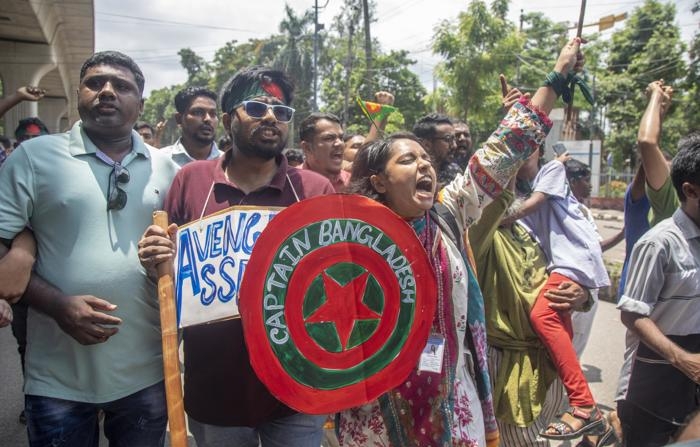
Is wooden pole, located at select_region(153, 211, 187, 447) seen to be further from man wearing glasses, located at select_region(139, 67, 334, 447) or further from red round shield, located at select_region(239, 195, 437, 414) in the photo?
red round shield, located at select_region(239, 195, 437, 414)

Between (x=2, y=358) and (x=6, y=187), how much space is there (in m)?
3.96

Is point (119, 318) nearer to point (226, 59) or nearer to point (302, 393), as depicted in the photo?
point (302, 393)

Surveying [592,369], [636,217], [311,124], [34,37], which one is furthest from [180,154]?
[34,37]

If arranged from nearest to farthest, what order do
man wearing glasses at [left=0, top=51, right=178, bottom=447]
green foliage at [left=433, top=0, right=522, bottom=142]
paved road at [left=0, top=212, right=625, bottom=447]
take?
1. man wearing glasses at [left=0, top=51, right=178, bottom=447]
2. paved road at [left=0, top=212, right=625, bottom=447]
3. green foliage at [left=433, top=0, right=522, bottom=142]

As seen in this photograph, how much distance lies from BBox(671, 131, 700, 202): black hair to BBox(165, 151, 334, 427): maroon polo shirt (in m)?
1.57

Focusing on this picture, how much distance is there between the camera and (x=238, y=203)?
199 cm

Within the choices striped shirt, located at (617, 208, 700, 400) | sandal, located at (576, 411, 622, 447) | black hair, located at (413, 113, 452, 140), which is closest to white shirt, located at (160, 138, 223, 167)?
black hair, located at (413, 113, 452, 140)

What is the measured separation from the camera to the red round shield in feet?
5.41

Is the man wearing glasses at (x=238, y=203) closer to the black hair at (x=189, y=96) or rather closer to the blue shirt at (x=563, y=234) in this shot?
the blue shirt at (x=563, y=234)

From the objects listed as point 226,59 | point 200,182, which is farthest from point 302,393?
point 226,59

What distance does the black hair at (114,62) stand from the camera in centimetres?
201

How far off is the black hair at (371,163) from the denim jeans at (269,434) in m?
0.82

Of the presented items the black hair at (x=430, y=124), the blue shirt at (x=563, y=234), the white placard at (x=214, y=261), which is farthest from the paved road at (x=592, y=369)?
the white placard at (x=214, y=261)

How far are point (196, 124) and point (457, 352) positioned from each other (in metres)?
3.05
